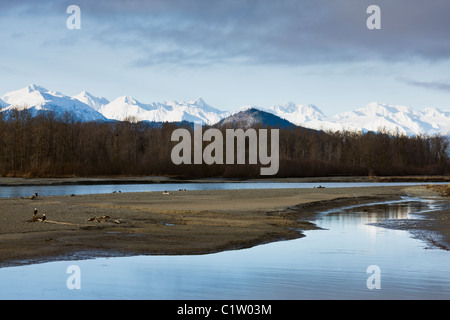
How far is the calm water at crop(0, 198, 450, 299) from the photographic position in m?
11.6

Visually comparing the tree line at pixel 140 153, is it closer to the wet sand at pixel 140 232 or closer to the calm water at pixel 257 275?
the wet sand at pixel 140 232

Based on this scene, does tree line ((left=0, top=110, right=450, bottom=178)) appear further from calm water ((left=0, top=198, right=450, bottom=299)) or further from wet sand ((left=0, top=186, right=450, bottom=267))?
calm water ((left=0, top=198, right=450, bottom=299))

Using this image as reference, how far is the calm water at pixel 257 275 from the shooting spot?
38.0 ft

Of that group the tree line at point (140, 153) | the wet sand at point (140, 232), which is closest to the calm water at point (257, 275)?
the wet sand at point (140, 232)

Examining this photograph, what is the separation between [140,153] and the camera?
143m

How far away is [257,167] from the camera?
377ft

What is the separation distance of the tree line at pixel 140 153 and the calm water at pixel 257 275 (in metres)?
81.0

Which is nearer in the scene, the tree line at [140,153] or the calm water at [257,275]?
the calm water at [257,275]

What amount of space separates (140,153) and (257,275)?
13133 centimetres

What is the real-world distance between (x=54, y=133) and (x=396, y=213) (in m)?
96.9

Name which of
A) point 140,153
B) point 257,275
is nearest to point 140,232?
point 257,275

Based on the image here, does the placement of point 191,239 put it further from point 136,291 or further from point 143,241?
point 136,291

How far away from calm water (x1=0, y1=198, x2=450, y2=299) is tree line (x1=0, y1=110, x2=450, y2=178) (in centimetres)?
8103
